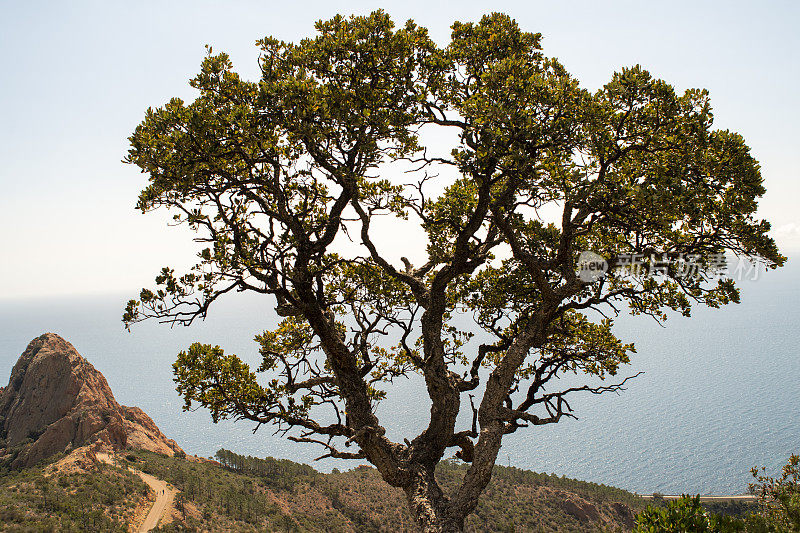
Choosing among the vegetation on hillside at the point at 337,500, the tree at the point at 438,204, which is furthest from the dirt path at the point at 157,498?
the tree at the point at 438,204

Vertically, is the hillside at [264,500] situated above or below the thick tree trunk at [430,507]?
below

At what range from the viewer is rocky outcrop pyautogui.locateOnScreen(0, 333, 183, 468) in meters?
59.3

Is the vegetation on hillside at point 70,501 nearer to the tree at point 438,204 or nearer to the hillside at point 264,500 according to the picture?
the hillside at point 264,500

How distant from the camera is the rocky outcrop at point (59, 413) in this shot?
59.3m

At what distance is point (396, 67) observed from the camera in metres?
9.12

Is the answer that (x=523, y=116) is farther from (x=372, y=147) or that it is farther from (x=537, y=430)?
(x=537, y=430)

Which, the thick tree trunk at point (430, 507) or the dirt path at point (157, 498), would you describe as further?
the dirt path at point (157, 498)

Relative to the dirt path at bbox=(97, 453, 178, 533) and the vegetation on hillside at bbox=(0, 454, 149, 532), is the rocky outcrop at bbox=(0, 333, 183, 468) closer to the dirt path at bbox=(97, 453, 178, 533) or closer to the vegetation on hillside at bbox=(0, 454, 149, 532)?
the dirt path at bbox=(97, 453, 178, 533)

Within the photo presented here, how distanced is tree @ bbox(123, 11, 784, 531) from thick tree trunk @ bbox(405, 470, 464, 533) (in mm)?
47

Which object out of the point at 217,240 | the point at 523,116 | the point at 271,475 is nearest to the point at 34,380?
the point at 271,475

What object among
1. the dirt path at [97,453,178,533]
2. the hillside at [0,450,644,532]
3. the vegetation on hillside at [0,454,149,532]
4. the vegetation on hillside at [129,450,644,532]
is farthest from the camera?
the vegetation on hillside at [129,450,644,532]

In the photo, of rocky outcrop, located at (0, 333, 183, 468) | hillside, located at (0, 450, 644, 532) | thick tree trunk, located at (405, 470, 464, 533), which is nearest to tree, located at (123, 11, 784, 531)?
thick tree trunk, located at (405, 470, 464, 533)

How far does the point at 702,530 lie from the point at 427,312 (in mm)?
6483

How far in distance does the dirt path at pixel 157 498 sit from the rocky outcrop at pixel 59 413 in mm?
11574
